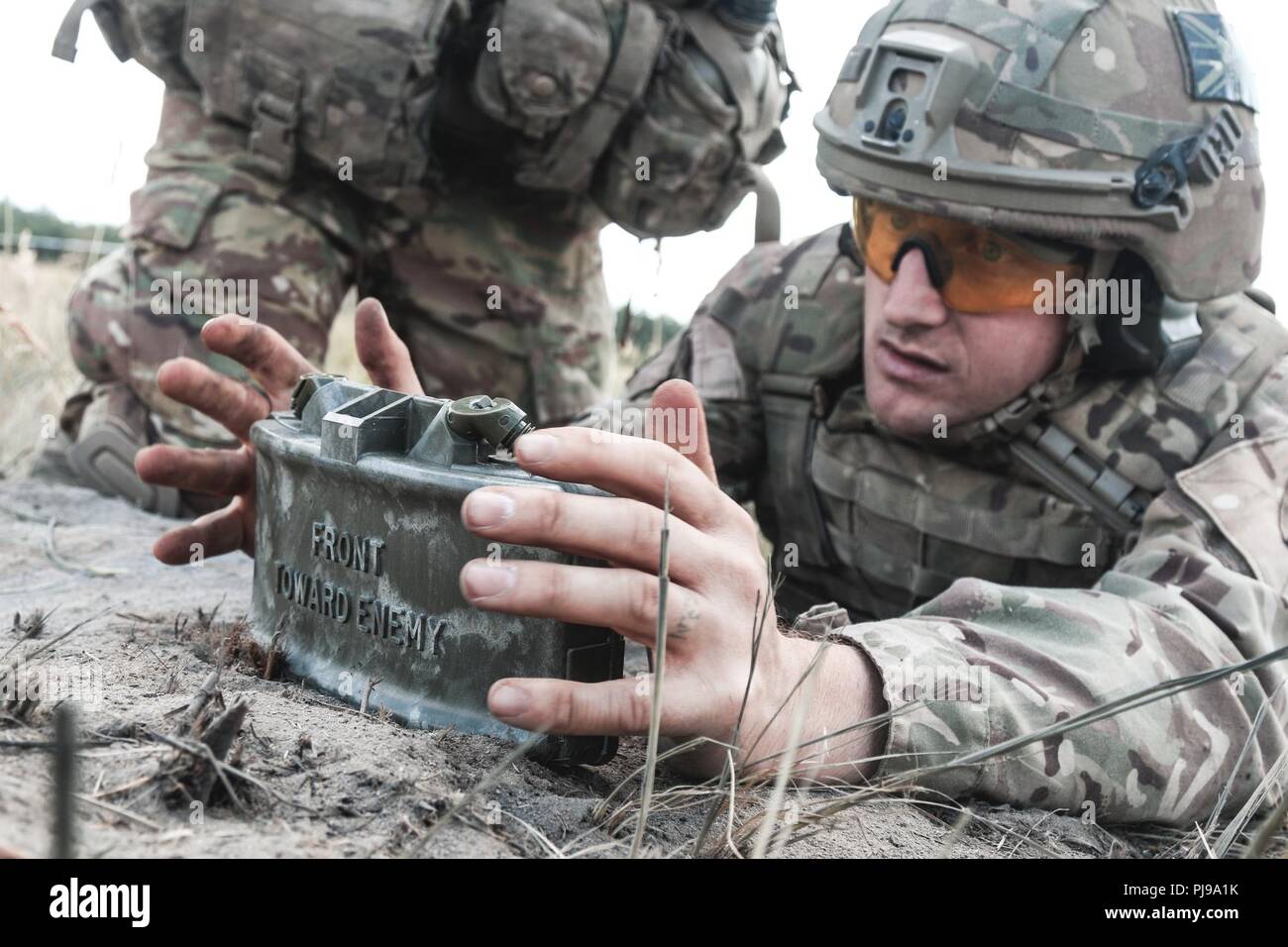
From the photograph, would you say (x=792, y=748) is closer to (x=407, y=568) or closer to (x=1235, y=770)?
(x=407, y=568)

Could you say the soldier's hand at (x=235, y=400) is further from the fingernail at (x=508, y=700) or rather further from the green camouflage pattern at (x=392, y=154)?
the green camouflage pattern at (x=392, y=154)

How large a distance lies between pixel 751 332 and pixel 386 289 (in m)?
1.49

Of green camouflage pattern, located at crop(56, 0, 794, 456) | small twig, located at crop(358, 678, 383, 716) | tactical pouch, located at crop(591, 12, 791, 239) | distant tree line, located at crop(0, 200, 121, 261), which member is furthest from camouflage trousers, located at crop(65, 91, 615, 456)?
distant tree line, located at crop(0, 200, 121, 261)

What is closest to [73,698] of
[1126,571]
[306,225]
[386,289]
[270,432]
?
[270,432]

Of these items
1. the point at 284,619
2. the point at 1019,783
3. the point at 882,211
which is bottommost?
the point at 1019,783

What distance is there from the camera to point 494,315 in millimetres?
4168

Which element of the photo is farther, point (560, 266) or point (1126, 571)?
point (560, 266)

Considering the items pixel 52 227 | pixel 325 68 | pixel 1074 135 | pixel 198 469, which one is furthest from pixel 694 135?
pixel 52 227

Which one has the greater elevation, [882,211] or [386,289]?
[882,211]

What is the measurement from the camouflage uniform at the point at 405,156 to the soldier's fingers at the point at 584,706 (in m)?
2.41

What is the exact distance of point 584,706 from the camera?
1.39 m

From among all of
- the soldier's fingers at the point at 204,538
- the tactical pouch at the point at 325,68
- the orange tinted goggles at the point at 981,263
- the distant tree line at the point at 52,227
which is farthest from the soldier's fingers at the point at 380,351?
the distant tree line at the point at 52,227
